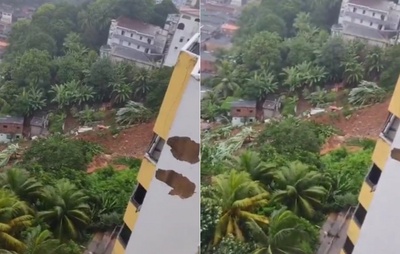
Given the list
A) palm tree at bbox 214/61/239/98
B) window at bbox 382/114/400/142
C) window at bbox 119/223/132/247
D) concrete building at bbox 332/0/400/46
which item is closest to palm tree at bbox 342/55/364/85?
concrete building at bbox 332/0/400/46

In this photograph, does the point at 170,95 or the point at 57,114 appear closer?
the point at 170,95

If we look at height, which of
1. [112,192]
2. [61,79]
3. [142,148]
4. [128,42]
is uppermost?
[128,42]

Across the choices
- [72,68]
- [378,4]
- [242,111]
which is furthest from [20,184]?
[378,4]

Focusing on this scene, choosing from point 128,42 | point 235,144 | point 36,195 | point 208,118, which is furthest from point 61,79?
point 235,144

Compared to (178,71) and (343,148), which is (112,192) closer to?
(178,71)

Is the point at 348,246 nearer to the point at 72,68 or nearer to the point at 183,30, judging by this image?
the point at 183,30

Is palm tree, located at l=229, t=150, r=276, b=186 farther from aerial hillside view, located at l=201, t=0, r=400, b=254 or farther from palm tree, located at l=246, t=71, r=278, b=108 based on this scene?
palm tree, located at l=246, t=71, r=278, b=108
